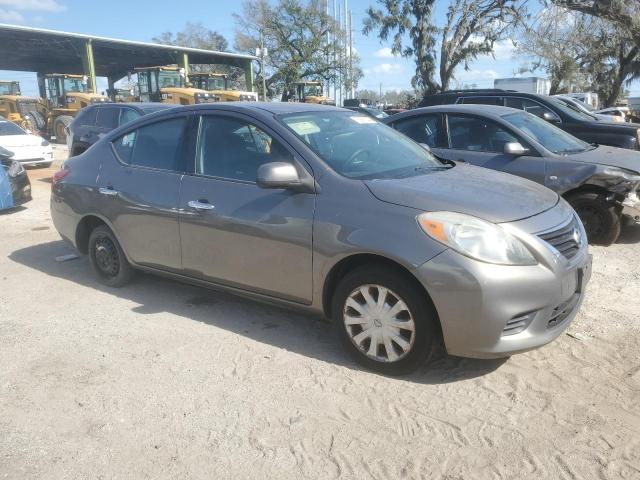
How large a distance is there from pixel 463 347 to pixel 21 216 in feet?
25.3

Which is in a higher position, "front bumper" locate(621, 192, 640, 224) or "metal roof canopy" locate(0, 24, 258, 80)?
"metal roof canopy" locate(0, 24, 258, 80)

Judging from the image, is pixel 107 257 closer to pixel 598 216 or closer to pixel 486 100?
pixel 598 216

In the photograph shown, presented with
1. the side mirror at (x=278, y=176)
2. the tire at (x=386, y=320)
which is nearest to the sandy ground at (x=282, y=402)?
the tire at (x=386, y=320)

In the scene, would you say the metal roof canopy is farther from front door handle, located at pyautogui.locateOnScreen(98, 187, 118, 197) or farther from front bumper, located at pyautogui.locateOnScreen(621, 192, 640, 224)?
front bumper, located at pyautogui.locateOnScreen(621, 192, 640, 224)

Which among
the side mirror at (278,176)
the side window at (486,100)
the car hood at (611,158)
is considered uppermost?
the side window at (486,100)

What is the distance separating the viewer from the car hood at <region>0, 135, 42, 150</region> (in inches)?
549

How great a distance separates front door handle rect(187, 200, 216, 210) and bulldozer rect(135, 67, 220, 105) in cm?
1912

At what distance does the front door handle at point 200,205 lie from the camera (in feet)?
13.2

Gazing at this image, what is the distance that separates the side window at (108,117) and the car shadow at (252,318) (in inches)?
199

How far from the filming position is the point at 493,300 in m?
2.96

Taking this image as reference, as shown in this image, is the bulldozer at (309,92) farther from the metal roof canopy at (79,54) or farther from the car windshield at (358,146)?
the car windshield at (358,146)

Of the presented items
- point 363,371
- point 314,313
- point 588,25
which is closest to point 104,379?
point 314,313

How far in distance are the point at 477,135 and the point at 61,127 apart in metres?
21.0

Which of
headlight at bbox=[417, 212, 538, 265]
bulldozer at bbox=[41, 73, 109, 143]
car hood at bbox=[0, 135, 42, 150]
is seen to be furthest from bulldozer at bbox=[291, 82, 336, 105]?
headlight at bbox=[417, 212, 538, 265]
